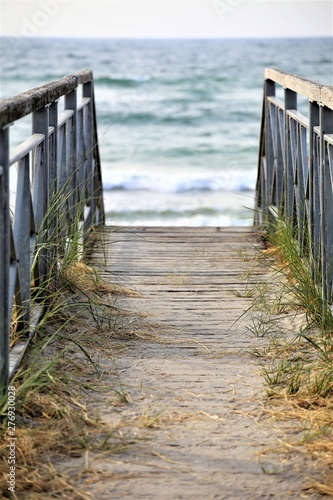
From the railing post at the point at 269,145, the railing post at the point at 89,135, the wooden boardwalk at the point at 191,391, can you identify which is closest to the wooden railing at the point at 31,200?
the wooden boardwalk at the point at 191,391

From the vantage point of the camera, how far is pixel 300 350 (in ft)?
11.7

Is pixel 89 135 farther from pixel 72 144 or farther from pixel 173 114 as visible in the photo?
pixel 173 114

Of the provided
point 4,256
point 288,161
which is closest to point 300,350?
point 4,256

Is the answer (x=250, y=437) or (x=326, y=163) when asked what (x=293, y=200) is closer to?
(x=326, y=163)

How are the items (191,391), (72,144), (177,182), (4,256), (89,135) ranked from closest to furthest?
(4,256) → (191,391) → (72,144) → (89,135) → (177,182)

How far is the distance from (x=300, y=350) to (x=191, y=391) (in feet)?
2.06

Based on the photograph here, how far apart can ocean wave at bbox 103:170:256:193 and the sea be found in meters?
0.02

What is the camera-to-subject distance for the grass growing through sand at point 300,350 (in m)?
2.78

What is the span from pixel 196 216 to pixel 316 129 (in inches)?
325

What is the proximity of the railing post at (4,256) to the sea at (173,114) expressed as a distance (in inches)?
93.1

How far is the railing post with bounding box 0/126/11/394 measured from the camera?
8.80 feet

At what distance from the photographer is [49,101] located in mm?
3803

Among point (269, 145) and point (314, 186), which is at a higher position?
point (314, 186)

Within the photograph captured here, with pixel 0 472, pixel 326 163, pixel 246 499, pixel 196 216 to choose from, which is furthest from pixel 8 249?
pixel 196 216
